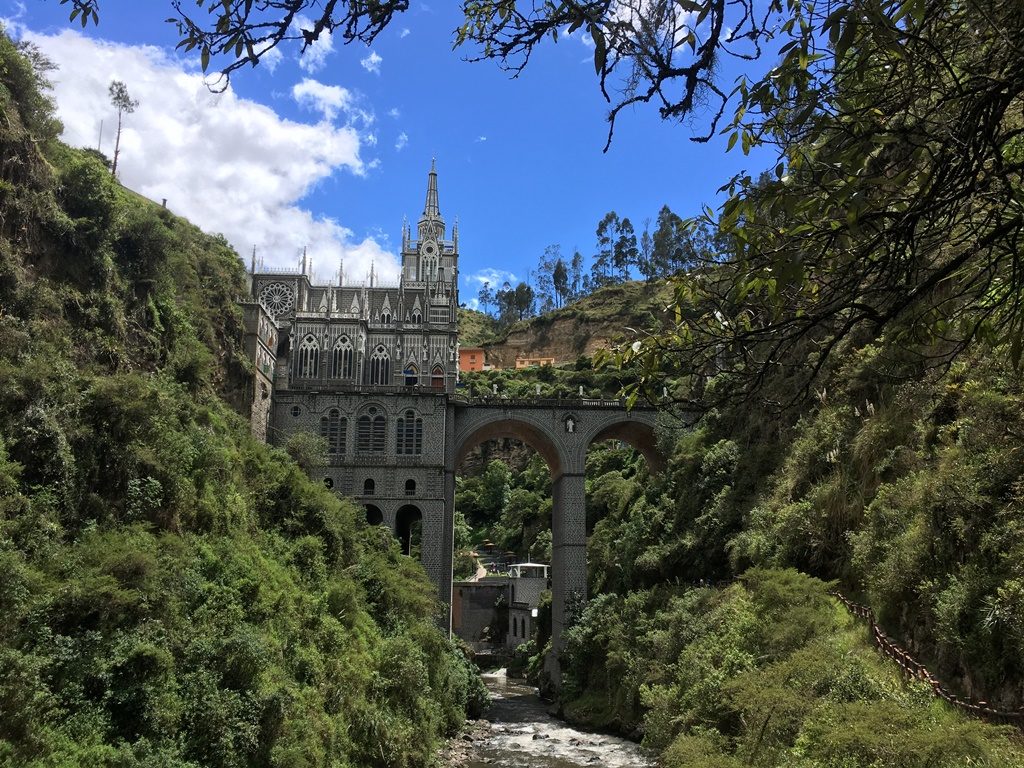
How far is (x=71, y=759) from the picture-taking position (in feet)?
35.9

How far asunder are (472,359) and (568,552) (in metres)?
47.0

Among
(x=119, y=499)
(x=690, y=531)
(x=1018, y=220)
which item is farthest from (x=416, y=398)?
(x=1018, y=220)

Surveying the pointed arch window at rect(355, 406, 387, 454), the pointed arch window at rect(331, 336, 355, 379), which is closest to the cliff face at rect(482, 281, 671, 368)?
the pointed arch window at rect(331, 336, 355, 379)

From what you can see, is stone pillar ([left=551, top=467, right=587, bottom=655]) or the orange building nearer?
stone pillar ([left=551, top=467, right=587, bottom=655])

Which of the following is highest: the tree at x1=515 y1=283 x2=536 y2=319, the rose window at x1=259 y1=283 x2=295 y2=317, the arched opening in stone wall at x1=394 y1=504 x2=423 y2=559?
the tree at x1=515 y1=283 x2=536 y2=319

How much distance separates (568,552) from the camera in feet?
117

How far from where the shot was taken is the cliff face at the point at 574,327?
257 feet

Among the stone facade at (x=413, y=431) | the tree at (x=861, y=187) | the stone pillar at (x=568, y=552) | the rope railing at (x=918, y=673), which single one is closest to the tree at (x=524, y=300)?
the stone facade at (x=413, y=431)

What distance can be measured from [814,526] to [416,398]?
20.9 meters

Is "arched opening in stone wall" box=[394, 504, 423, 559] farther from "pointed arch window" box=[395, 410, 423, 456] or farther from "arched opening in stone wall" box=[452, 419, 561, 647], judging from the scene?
"arched opening in stone wall" box=[452, 419, 561, 647]

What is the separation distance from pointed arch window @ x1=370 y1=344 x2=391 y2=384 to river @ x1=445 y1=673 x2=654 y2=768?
18.4 meters

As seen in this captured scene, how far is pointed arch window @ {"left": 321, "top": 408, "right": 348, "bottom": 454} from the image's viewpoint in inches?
1401

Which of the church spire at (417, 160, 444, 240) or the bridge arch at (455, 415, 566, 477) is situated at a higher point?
the church spire at (417, 160, 444, 240)

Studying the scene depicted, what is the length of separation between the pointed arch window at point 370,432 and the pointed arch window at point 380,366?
283 inches
